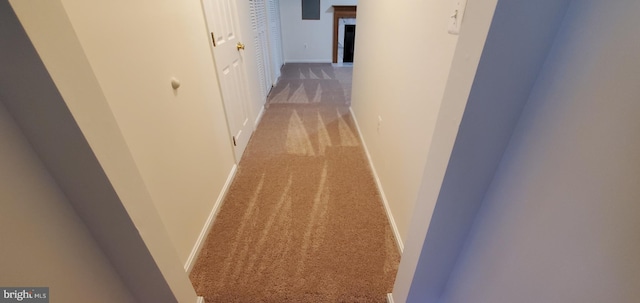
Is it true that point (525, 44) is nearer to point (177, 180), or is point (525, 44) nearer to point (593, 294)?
point (593, 294)

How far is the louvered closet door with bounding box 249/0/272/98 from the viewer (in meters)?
3.11

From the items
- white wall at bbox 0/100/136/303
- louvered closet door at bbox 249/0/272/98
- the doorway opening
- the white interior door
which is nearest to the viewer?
white wall at bbox 0/100/136/303

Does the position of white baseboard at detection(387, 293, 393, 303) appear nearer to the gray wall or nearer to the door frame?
the gray wall

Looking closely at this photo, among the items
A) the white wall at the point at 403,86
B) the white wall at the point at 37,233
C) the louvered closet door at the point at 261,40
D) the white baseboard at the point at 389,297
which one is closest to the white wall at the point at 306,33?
the louvered closet door at the point at 261,40

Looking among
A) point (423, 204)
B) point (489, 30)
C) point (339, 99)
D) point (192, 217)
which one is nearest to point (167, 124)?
point (192, 217)

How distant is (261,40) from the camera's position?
3604 millimetres

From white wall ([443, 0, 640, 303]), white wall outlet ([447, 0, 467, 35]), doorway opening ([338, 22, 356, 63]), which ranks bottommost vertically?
doorway opening ([338, 22, 356, 63])

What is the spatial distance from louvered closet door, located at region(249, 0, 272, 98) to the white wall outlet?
8.70 feet

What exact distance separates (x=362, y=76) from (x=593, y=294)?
2252mm

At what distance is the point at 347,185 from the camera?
2.01 meters

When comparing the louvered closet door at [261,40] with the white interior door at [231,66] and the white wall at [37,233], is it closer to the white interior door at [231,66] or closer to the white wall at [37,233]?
the white interior door at [231,66]

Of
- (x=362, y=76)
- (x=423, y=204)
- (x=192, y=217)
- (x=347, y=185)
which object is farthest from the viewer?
(x=362, y=76)

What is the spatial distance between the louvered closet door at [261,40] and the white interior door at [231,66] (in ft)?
2.93

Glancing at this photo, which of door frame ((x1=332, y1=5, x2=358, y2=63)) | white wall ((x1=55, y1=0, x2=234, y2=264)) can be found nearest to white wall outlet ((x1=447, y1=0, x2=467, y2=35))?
white wall ((x1=55, y1=0, x2=234, y2=264))
